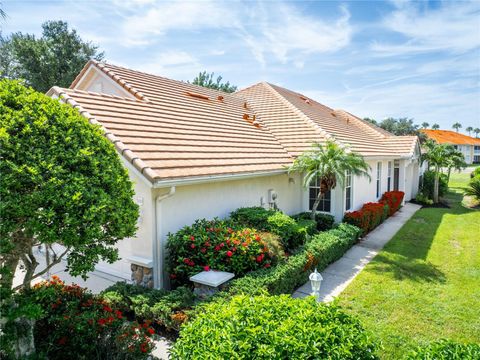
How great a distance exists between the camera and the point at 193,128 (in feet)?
35.3

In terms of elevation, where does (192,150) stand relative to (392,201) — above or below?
above

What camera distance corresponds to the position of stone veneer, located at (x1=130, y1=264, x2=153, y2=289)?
723 centimetres

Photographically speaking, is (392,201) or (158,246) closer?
(158,246)

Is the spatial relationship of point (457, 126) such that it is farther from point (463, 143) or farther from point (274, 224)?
point (274, 224)

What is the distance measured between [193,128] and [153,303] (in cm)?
636

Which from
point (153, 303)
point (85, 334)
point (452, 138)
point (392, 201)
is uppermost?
point (452, 138)

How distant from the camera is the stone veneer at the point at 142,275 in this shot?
7230 millimetres

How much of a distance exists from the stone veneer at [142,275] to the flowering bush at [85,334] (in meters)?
1.92

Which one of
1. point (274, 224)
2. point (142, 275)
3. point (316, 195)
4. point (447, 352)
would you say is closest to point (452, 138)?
point (316, 195)

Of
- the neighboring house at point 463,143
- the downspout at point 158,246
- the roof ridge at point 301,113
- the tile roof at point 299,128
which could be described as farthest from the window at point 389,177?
the neighboring house at point 463,143

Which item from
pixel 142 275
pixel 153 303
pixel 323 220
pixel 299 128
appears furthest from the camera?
pixel 299 128

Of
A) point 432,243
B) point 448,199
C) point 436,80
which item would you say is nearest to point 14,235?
point 432,243

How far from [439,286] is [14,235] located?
959 cm

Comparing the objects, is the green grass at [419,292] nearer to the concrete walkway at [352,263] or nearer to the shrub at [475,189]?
the concrete walkway at [352,263]
